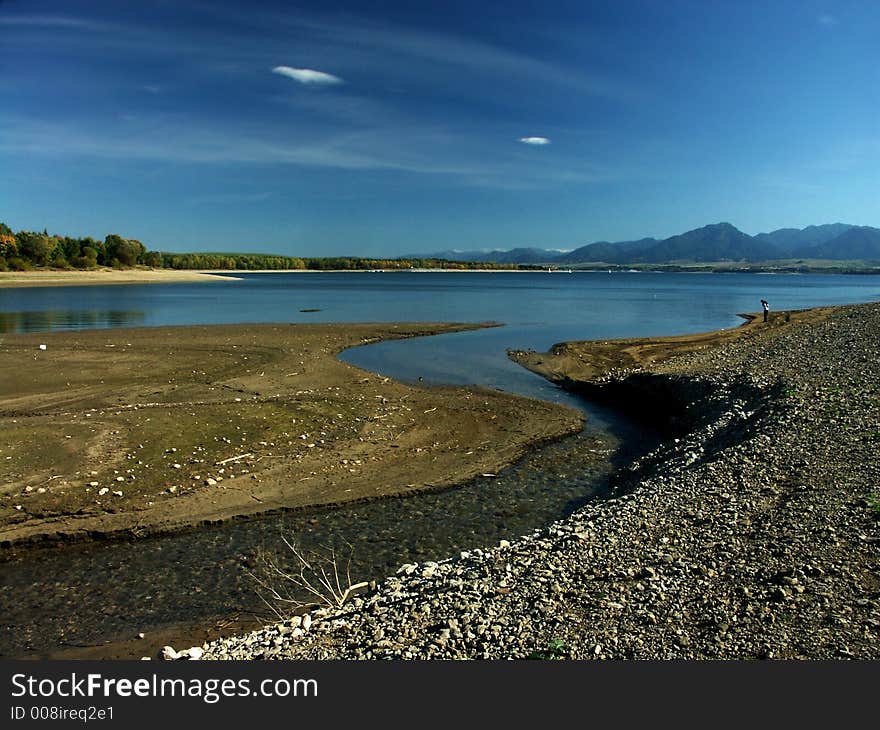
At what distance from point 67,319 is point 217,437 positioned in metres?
38.3

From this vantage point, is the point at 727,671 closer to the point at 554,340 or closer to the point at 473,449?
the point at 473,449

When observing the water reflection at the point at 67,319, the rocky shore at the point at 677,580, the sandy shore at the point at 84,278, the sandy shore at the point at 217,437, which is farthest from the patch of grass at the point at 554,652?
the sandy shore at the point at 84,278

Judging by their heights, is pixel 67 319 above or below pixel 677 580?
above

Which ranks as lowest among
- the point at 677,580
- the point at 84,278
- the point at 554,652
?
the point at 554,652

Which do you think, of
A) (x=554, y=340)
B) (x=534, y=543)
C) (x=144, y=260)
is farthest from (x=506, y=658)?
(x=144, y=260)

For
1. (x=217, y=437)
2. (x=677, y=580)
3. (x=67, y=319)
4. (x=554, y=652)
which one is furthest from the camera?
(x=67, y=319)

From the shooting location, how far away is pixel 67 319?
4606 centimetres

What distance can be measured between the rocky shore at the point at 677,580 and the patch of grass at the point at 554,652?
2cm

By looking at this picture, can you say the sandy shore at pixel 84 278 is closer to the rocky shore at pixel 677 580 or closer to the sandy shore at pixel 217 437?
the sandy shore at pixel 217 437

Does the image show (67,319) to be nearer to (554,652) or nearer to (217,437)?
(217,437)

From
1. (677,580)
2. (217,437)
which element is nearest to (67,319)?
(217,437)

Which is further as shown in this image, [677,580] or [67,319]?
[67,319]

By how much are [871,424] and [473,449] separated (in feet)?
29.9

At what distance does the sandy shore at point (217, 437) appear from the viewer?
39.2ft
